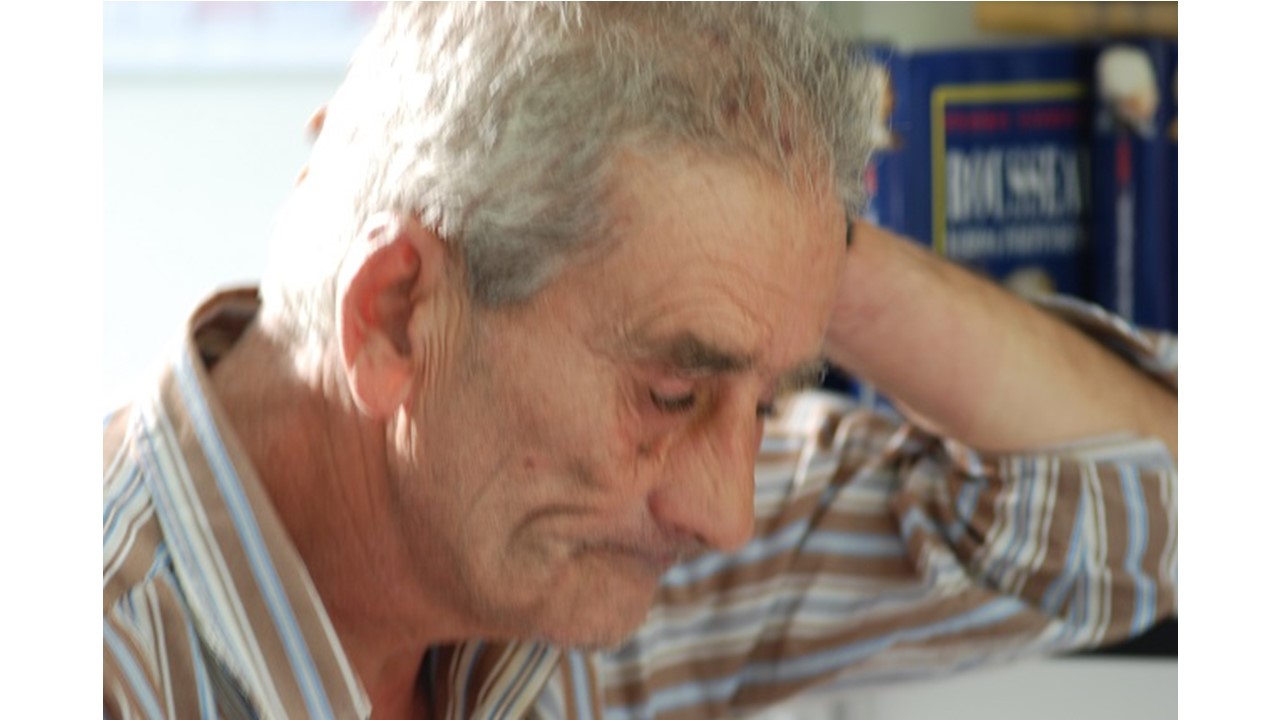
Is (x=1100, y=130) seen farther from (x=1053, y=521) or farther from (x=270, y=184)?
(x=270, y=184)

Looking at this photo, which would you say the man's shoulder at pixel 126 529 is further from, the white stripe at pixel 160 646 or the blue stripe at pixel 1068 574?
the blue stripe at pixel 1068 574

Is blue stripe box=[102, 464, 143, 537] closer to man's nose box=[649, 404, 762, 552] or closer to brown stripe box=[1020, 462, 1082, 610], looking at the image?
man's nose box=[649, 404, 762, 552]

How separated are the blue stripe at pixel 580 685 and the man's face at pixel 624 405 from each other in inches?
7.7

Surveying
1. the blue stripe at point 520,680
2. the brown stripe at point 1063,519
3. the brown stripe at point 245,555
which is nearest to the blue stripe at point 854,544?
the brown stripe at point 1063,519

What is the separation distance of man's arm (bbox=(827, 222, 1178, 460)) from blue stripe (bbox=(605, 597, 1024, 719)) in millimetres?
126

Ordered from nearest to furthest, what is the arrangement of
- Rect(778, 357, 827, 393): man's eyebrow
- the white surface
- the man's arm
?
Rect(778, 357, 827, 393): man's eyebrow < the man's arm < the white surface

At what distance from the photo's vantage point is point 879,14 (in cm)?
155

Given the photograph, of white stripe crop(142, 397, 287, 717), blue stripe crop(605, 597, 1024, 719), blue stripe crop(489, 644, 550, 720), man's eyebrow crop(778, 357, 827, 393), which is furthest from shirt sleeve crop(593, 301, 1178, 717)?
white stripe crop(142, 397, 287, 717)

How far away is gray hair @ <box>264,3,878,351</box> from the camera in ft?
2.57

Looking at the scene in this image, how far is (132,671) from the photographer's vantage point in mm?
773

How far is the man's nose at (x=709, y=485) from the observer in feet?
2.79

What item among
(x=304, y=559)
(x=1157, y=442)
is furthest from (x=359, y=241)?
(x=1157, y=442)
